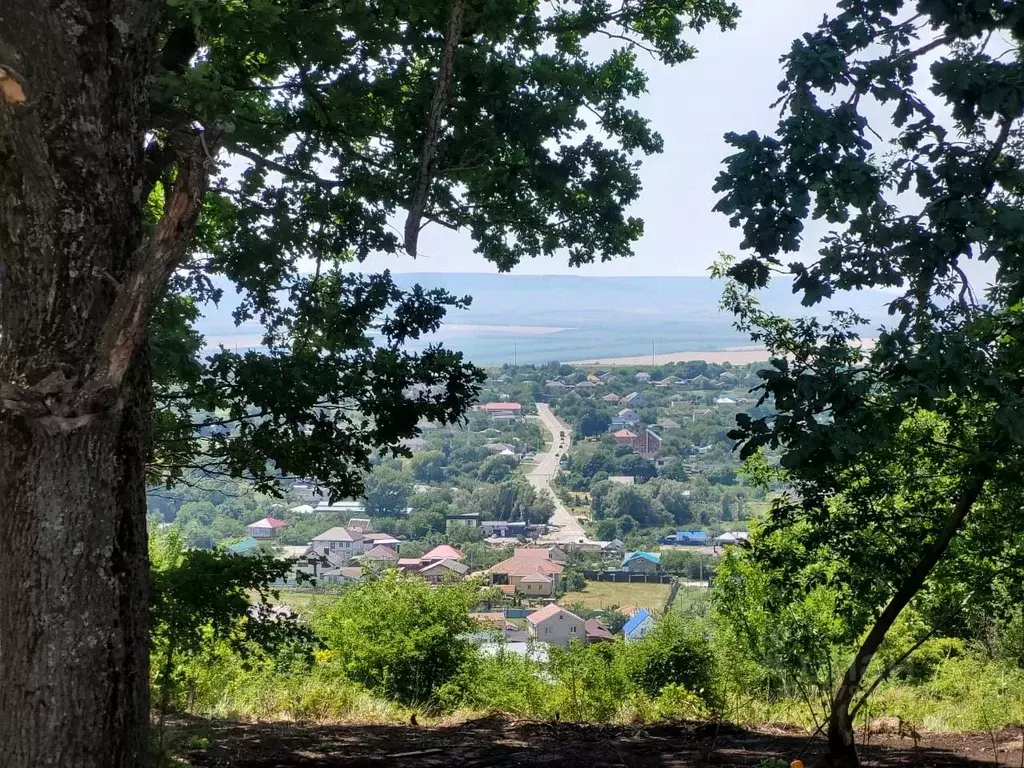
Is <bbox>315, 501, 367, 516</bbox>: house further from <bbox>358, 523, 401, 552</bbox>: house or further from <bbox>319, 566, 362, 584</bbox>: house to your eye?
<bbox>319, 566, 362, 584</bbox>: house

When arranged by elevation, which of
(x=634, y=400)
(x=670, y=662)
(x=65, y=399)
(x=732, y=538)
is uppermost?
(x=65, y=399)

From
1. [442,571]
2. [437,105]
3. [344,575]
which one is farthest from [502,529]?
[437,105]

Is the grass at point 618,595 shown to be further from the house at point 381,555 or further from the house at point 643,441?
the house at point 643,441

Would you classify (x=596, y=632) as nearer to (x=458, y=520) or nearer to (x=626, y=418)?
(x=458, y=520)

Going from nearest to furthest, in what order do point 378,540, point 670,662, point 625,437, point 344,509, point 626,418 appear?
point 670,662 < point 378,540 < point 344,509 < point 625,437 < point 626,418

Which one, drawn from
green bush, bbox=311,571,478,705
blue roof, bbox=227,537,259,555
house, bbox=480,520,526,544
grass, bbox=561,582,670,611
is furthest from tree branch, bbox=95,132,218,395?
house, bbox=480,520,526,544

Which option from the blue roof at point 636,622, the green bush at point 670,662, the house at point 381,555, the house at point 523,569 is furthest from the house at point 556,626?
the house at point 381,555
